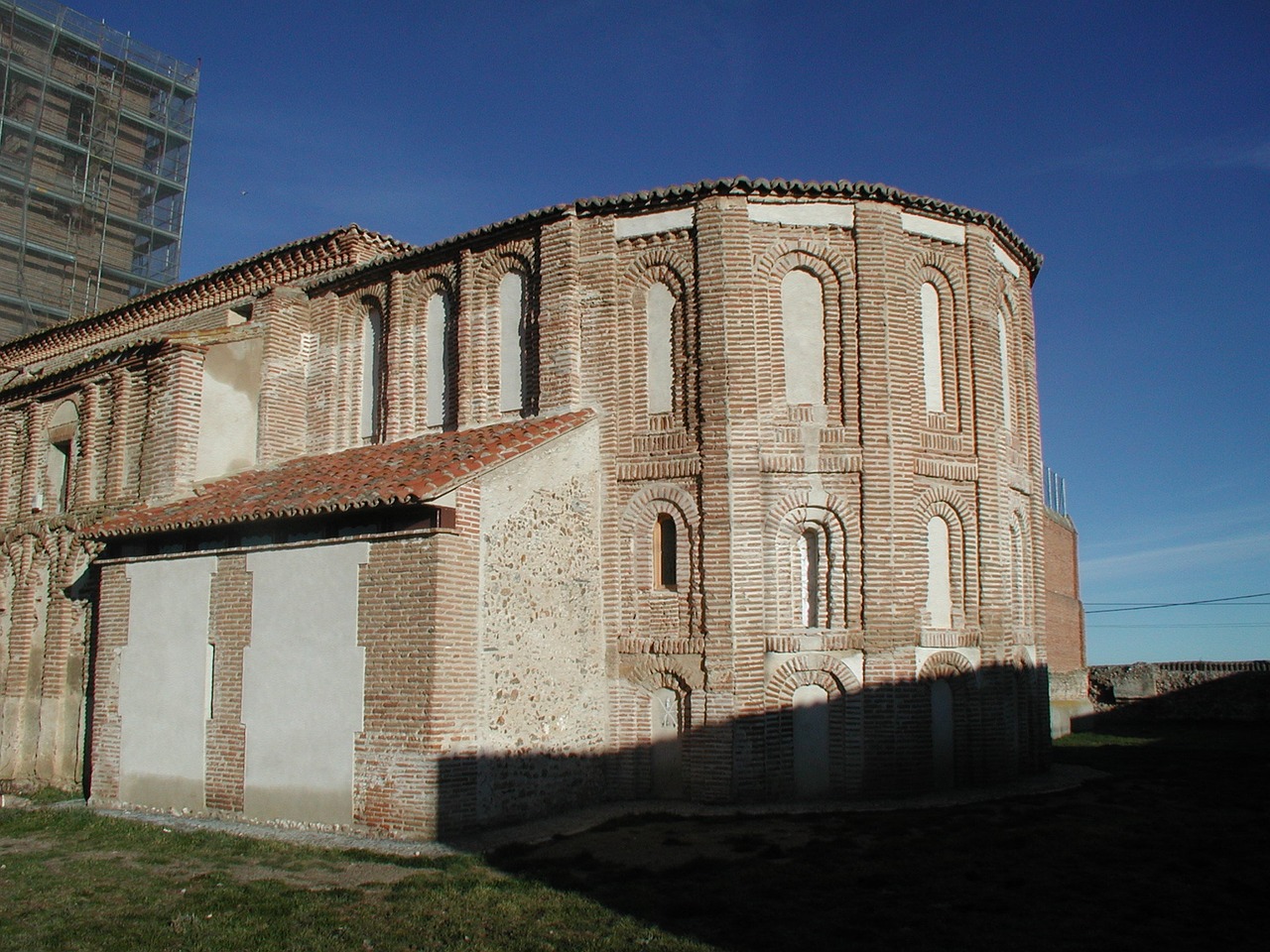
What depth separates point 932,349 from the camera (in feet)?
52.2

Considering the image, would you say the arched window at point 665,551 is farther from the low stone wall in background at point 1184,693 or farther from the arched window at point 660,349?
the low stone wall in background at point 1184,693

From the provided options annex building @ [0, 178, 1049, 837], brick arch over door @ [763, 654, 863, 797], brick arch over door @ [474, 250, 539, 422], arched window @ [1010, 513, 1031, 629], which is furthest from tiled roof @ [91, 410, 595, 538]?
arched window @ [1010, 513, 1031, 629]

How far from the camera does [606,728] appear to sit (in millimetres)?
14398

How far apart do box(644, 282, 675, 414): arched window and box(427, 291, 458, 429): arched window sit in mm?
3175

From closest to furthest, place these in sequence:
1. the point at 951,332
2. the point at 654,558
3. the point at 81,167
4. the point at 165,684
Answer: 1. the point at 165,684
2. the point at 654,558
3. the point at 951,332
4. the point at 81,167

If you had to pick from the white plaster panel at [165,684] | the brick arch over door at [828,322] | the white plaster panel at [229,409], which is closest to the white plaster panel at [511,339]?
the brick arch over door at [828,322]

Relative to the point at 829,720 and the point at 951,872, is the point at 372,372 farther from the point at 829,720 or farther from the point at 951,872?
the point at 951,872

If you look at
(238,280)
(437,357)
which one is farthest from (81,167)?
(437,357)

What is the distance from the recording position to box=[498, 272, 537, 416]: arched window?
52.2 feet

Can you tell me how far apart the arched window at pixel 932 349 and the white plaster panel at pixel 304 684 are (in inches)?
331

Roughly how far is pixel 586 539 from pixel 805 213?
5.53 metres

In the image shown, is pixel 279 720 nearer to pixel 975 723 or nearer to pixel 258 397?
pixel 258 397

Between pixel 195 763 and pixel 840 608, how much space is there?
8610mm

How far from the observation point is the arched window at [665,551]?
1477cm
